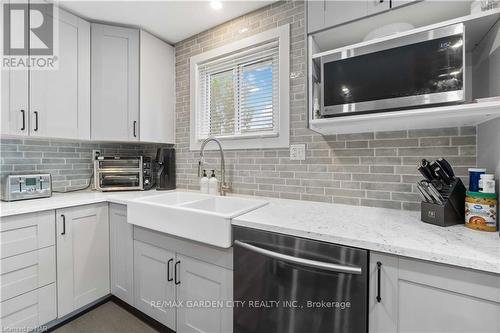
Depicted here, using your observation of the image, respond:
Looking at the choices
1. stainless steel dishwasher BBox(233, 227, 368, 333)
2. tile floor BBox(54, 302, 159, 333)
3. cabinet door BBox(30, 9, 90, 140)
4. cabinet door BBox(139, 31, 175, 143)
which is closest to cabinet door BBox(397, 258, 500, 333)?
stainless steel dishwasher BBox(233, 227, 368, 333)

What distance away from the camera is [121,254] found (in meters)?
1.82

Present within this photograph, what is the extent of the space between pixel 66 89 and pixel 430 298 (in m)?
2.67

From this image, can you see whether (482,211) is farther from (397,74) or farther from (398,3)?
(398,3)

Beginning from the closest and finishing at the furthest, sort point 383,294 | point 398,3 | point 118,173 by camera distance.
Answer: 1. point 383,294
2. point 398,3
3. point 118,173

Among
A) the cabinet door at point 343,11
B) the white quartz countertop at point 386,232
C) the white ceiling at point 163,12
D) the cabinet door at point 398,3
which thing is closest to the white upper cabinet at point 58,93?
the white ceiling at point 163,12

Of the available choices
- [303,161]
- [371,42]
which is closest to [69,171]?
[303,161]

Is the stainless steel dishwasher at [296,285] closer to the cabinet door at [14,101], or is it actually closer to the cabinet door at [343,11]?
the cabinet door at [343,11]

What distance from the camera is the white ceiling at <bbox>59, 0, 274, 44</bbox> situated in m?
1.80

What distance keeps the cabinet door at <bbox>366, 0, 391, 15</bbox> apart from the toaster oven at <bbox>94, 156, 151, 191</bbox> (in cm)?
220

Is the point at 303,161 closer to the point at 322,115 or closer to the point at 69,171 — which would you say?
the point at 322,115

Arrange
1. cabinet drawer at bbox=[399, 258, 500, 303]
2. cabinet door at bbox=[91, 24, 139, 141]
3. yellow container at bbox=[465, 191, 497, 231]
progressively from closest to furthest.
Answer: cabinet drawer at bbox=[399, 258, 500, 303] → yellow container at bbox=[465, 191, 497, 231] → cabinet door at bbox=[91, 24, 139, 141]

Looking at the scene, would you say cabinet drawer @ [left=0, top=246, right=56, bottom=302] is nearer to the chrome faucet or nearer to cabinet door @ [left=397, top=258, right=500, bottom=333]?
the chrome faucet

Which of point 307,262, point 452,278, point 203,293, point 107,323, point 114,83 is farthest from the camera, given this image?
point 114,83

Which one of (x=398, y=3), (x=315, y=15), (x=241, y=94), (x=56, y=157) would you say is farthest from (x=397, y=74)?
(x=56, y=157)
